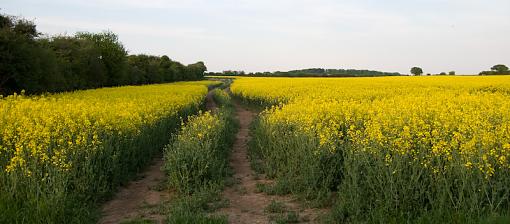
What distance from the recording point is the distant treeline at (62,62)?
69.4 feet

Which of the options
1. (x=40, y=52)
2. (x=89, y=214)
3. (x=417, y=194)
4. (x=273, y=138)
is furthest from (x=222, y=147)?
(x=40, y=52)

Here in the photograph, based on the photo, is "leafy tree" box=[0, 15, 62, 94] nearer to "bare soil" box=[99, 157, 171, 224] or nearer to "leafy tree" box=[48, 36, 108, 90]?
"leafy tree" box=[48, 36, 108, 90]

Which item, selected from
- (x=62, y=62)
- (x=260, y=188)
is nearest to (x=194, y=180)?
(x=260, y=188)

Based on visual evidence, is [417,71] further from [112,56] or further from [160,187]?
[160,187]

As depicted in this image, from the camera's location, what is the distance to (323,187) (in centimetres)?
752

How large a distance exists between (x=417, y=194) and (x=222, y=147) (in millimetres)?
6626

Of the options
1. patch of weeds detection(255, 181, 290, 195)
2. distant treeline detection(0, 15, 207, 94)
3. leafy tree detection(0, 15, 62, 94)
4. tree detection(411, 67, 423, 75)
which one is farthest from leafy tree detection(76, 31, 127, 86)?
tree detection(411, 67, 423, 75)

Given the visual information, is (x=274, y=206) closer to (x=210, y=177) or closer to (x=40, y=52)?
(x=210, y=177)

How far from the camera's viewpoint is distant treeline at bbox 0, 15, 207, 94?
69.4 feet

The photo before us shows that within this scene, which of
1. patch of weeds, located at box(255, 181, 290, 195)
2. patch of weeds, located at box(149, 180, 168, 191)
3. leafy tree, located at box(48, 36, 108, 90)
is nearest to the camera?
patch of weeds, located at box(255, 181, 290, 195)

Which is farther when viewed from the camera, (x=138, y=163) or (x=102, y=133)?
(x=138, y=163)

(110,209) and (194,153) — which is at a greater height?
(194,153)

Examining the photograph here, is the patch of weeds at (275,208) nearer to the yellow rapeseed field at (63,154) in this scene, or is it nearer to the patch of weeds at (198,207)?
the patch of weeds at (198,207)

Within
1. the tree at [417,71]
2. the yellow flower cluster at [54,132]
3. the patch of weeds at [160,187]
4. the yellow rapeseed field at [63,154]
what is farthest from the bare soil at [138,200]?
the tree at [417,71]
